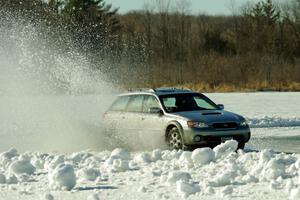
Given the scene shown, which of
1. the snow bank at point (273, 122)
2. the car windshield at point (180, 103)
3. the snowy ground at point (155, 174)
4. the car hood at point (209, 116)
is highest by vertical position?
the car windshield at point (180, 103)

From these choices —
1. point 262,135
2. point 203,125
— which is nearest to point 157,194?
point 203,125

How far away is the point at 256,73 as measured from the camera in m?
51.7

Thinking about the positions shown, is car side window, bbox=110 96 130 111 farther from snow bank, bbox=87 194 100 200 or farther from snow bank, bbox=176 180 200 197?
snow bank, bbox=87 194 100 200

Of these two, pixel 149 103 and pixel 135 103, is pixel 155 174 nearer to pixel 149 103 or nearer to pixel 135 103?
pixel 149 103

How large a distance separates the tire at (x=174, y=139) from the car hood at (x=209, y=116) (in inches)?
15.4

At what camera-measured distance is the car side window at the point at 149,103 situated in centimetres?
1579

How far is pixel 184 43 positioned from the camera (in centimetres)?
8319

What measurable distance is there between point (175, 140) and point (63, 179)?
226 inches

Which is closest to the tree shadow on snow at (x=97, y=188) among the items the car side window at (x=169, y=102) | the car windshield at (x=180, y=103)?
the car windshield at (x=180, y=103)

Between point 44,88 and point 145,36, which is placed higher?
point 145,36

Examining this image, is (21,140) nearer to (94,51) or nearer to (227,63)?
(227,63)

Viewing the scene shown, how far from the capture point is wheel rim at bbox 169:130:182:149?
14625 mm

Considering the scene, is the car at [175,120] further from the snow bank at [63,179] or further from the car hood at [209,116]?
the snow bank at [63,179]

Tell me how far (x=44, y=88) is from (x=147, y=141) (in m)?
31.9
